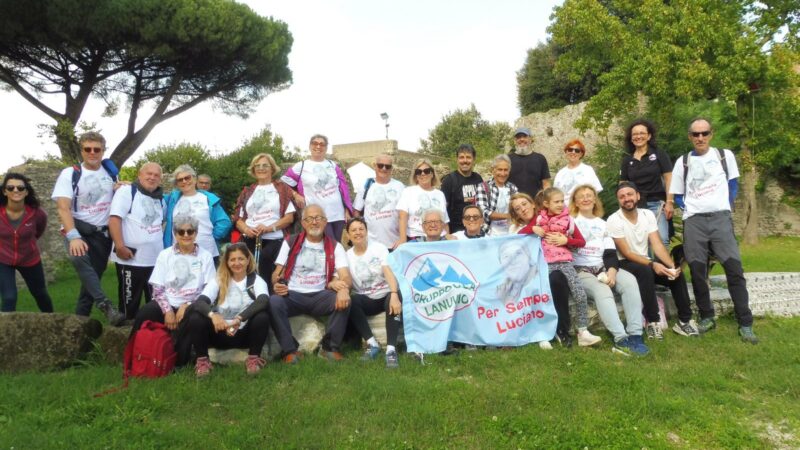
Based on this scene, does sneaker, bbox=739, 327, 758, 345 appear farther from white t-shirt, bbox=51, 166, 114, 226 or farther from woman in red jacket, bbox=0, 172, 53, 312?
woman in red jacket, bbox=0, 172, 53, 312

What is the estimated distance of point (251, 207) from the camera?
19.8ft

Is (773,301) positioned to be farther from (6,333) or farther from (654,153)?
(6,333)

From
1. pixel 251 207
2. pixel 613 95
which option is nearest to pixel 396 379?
pixel 251 207

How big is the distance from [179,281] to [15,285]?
Answer: 2013mm

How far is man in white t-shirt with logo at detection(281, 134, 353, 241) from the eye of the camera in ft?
20.9

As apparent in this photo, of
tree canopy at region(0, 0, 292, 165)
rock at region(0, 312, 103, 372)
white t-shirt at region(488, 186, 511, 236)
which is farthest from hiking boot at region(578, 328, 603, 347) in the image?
tree canopy at region(0, 0, 292, 165)

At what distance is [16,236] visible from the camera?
555 centimetres

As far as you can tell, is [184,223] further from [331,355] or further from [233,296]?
[331,355]

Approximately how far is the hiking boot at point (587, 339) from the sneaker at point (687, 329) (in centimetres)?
94

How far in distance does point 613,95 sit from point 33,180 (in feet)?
50.4

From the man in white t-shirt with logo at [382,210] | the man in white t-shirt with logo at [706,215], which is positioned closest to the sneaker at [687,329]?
the man in white t-shirt with logo at [706,215]

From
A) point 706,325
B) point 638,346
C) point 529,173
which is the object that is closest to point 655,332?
point 638,346

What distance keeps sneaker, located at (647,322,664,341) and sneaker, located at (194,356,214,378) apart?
3.96m

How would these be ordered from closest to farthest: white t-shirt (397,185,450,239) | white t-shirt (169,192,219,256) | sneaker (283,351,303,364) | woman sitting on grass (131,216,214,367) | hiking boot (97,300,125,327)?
woman sitting on grass (131,216,214,367), sneaker (283,351,303,364), hiking boot (97,300,125,327), white t-shirt (169,192,219,256), white t-shirt (397,185,450,239)
